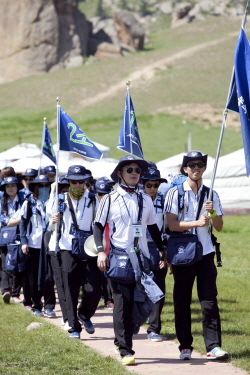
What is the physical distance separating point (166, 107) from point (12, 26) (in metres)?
22.0

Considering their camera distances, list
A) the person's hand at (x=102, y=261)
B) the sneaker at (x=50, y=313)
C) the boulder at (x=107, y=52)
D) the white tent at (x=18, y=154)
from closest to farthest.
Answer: the person's hand at (x=102, y=261)
the sneaker at (x=50, y=313)
the white tent at (x=18, y=154)
the boulder at (x=107, y=52)

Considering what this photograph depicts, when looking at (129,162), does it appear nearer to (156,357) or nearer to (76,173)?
(76,173)

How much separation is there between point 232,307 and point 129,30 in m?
88.1

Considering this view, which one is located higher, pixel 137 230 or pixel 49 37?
pixel 49 37

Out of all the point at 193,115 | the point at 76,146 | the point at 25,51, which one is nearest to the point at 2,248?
the point at 76,146

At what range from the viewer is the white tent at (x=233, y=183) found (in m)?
30.5

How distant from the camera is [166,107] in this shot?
71938mm

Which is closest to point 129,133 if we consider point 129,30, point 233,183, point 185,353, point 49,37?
point 185,353

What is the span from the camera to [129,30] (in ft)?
313

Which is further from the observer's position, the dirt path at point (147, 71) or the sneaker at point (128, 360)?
the dirt path at point (147, 71)

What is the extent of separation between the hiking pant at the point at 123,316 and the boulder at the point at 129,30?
3515 inches

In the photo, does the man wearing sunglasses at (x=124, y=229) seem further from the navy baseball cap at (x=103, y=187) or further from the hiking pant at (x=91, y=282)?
the navy baseball cap at (x=103, y=187)

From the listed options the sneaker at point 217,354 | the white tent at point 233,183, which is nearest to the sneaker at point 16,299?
the sneaker at point 217,354

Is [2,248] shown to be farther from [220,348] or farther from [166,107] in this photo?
[166,107]
